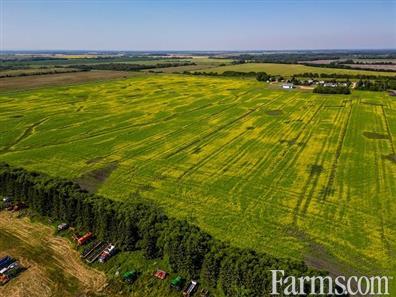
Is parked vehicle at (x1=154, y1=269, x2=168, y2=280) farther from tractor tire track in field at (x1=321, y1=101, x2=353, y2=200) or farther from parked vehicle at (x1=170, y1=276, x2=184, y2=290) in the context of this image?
tractor tire track in field at (x1=321, y1=101, x2=353, y2=200)

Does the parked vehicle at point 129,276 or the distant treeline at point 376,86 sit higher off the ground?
the distant treeline at point 376,86

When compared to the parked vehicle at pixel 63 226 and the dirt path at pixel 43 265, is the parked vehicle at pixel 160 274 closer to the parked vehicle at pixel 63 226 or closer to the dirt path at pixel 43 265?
the dirt path at pixel 43 265

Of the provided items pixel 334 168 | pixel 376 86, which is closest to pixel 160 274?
pixel 334 168

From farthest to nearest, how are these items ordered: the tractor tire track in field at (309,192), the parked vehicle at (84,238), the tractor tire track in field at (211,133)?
the tractor tire track in field at (211,133) → the tractor tire track in field at (309,192) → the parked vehicle at (84,238)

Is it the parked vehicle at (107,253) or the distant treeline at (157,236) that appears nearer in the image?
the distant treeline at (157,236)

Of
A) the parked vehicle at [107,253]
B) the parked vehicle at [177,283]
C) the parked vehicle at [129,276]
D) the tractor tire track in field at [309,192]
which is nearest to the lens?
the parked vehicle at [177,283]

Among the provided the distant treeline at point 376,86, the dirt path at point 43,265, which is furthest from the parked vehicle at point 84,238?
the distant treeline at point 376,86

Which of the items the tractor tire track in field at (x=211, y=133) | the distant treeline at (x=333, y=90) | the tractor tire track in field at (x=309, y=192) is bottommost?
the tractor tire track in field at (x=309, y=192)
